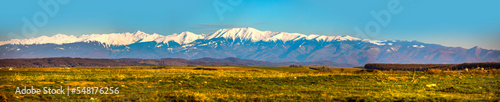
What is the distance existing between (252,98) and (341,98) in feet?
18.1

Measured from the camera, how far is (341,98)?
86.5 feet

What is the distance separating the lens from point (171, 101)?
83.7 feet

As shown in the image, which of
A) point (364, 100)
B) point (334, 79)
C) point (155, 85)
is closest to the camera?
point (364, 100)

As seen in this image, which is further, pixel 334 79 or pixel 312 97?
pixel 334 79

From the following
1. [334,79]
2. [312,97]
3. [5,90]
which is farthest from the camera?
[334,79]

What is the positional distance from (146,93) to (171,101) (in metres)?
4.35

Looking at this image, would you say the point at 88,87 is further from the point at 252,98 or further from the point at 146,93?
the point at 252,98

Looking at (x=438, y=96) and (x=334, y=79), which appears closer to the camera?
(x=438, y=96)

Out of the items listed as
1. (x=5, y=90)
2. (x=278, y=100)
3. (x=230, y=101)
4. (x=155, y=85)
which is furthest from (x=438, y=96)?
(x=5, y=90)

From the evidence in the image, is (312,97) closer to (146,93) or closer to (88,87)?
(146,93)

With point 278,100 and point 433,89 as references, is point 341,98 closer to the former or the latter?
point 278,100

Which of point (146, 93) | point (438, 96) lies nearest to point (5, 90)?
point (146, 93)

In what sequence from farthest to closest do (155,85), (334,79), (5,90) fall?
(334,79)
(155,85)
(5,90)

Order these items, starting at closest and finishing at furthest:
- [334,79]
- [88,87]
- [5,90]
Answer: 1. [5,90]
2. [88,87]
3. [334,79]
